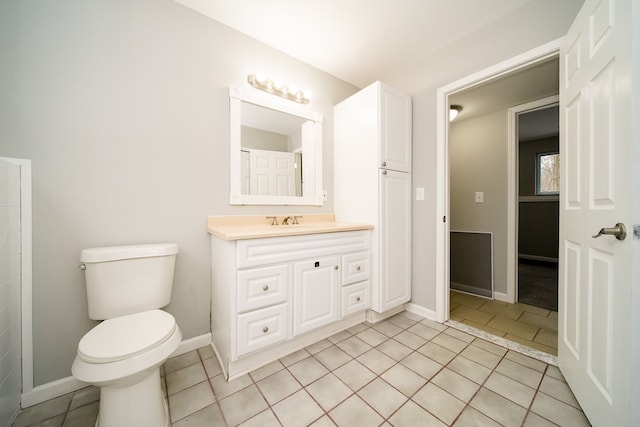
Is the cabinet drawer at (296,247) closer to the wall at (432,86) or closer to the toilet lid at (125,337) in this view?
the toilet lid at (125,337)

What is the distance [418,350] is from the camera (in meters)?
1.62

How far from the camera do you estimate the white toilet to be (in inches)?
34.9

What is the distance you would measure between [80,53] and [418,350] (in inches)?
109

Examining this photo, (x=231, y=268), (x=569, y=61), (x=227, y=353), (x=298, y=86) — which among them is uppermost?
(x=298, y=86)

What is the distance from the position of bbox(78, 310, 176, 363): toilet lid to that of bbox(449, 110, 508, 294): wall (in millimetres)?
3089

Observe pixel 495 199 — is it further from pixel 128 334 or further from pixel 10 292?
pixel 10 292

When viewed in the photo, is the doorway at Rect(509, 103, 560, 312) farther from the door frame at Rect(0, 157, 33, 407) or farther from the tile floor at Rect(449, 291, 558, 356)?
the door frame at Rect(0, 157, 33, 407)

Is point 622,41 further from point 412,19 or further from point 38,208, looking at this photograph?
point 38,208

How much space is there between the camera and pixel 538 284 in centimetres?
308

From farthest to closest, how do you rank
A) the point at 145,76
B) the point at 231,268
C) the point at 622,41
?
the point at 145,76 < the point at 231,268 < the point at 622,41

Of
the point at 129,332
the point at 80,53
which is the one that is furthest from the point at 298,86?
the point at 129,332

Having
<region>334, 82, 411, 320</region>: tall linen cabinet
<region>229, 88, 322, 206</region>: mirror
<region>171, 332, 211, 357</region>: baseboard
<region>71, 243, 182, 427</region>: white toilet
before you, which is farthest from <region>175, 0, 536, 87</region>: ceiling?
<region>171, 332, 211, 357</region>: baseboard

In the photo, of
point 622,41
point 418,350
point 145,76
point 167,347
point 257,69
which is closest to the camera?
point 622,41

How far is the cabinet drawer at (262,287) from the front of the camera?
4.43 ft
